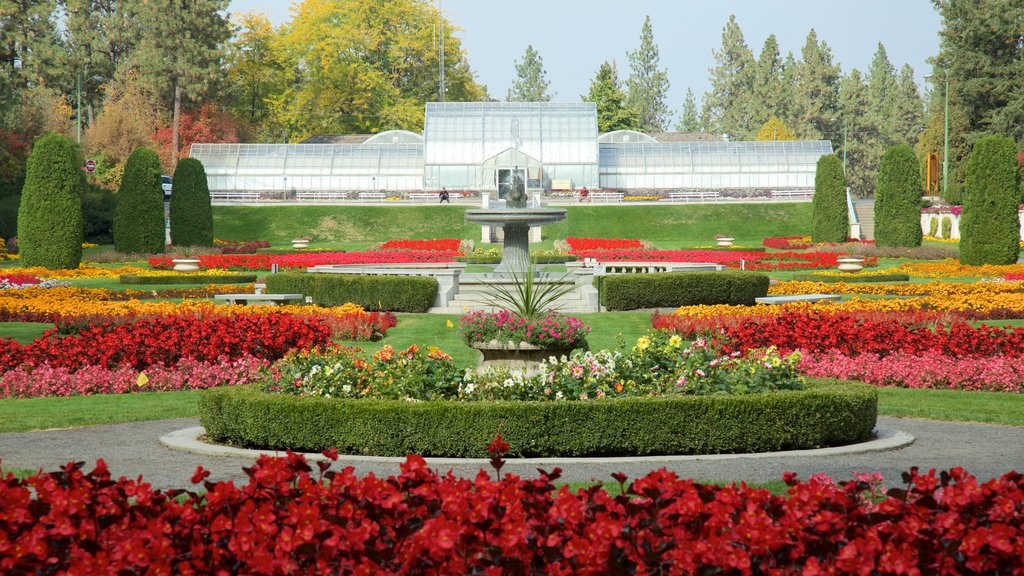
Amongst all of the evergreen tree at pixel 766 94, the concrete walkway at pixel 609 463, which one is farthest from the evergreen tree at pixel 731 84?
the concrete walkway at pixel 609 463

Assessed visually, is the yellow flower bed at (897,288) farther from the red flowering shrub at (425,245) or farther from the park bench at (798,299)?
the red flowering shrub at (425,245)

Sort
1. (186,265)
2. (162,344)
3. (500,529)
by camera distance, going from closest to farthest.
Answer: (500,529), (162,344), (186,265)

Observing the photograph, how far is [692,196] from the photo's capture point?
58438 millimetres

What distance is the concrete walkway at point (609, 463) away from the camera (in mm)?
7746

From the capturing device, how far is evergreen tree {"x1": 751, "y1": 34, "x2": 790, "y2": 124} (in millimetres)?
90750

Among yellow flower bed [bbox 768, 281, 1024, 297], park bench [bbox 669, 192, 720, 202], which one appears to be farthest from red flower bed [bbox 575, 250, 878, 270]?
park bench [bbox 669, 192, 720, 202]

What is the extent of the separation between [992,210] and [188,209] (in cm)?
2694

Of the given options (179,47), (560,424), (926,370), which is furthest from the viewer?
(179,47)

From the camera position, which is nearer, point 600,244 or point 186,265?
point 186,265

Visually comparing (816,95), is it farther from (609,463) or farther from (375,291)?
(609,463)

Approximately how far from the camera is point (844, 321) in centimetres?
1388

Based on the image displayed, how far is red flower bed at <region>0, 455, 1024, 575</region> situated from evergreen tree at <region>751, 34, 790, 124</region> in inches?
3519

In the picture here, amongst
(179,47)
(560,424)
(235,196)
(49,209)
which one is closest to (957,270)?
(560,424)

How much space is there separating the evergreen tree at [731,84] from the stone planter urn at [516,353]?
91.1 metres
